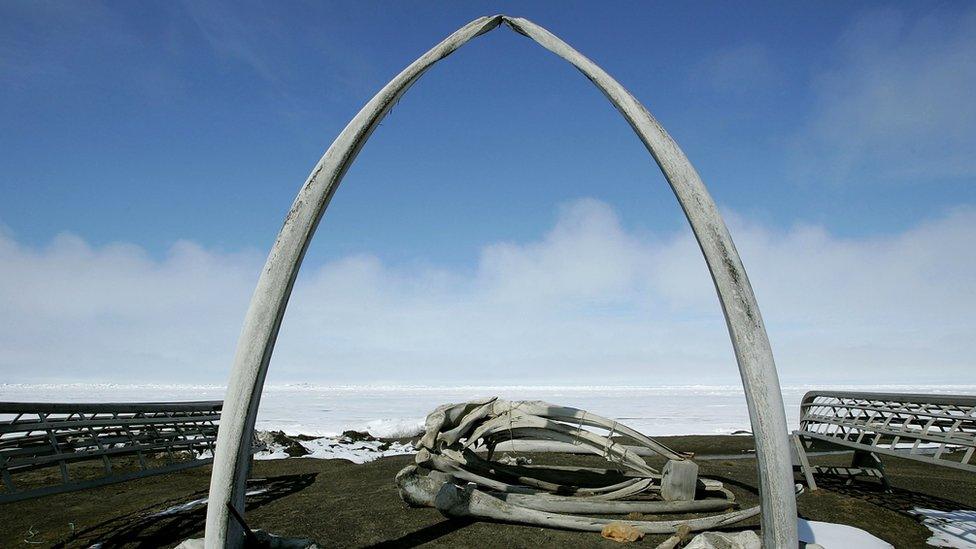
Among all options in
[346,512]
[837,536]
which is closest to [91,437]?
[346,512]

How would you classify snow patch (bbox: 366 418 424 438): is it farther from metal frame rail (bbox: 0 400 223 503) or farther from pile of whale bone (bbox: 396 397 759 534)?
pile of whale bone (bbox: 396 397 759 534)

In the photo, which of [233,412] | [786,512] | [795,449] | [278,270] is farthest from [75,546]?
[795,449]

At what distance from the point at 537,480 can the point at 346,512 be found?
3.04 metres

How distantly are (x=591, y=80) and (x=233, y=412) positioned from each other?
196 inches

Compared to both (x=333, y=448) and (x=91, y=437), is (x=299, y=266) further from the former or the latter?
(x=333, y=448)

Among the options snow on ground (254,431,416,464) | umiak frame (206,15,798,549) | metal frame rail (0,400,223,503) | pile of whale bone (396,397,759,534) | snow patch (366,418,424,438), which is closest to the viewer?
umiak frame (206,15,798,549)

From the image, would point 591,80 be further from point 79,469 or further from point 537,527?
point 79,469

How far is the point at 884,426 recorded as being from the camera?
8164 mm

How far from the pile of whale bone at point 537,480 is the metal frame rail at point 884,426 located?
226 cm

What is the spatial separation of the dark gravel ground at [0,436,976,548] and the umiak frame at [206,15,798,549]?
2.16 m

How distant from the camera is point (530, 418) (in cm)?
794

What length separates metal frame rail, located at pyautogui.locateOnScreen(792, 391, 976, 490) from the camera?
22.1ft

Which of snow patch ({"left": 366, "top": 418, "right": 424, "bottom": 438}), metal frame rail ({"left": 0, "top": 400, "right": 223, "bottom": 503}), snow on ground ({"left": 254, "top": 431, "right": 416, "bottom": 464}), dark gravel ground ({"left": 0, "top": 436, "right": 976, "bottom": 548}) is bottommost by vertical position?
dark gravel ground ({"left": 0, "top": 436, "right": 976, "bottom": 548})

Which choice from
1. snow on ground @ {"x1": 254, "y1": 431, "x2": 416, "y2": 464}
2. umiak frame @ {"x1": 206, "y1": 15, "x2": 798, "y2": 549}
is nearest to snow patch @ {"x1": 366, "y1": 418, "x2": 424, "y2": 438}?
snow on ground @ {"x1": 254, "y1": 431, "x2": 416, "y2": 464}
